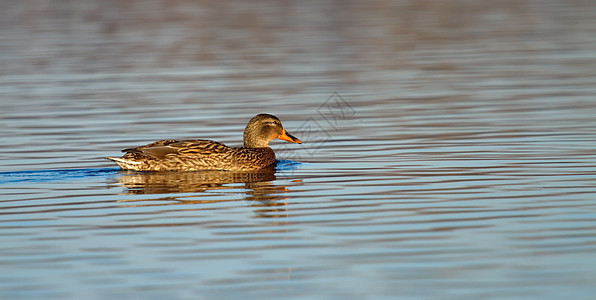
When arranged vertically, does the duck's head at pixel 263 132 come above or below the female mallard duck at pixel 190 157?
above

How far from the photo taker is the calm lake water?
8.13m

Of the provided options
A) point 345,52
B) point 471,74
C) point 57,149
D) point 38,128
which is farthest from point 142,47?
point 57,149

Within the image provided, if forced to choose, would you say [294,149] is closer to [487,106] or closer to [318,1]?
[487,106]

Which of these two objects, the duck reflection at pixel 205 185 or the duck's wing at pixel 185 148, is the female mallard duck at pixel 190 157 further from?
the duck reflection at pixel 205 185

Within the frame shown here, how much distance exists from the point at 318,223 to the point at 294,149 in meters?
6.60

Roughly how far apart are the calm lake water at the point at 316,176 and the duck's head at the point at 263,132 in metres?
0.38

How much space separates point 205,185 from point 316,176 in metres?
1.31

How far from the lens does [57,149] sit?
51.6ft

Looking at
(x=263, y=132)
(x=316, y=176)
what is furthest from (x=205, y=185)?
(x=263, y=132)

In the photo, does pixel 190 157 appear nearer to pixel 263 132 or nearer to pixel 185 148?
pixel 185 148

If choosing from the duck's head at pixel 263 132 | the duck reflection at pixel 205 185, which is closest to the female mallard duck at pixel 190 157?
the duck reflection at pixel 205 185

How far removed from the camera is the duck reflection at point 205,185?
1163 cm

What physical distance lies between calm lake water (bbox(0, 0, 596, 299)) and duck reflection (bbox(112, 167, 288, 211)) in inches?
2.3

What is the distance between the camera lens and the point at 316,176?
43.2 ft
